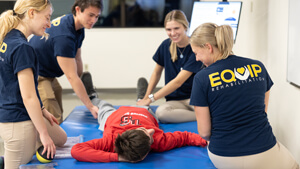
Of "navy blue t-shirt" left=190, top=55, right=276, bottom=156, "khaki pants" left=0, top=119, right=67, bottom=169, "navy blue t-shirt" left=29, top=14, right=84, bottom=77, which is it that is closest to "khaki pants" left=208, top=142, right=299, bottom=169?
"navy blue t-shirt" left=190, top=55, right=276, bottom=156

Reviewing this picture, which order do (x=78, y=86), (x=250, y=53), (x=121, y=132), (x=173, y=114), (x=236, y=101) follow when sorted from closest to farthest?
(x=236, y=101)
(x=121, y=132)
(x=78, y=86)
(x=173, y=114)
(x=250, y=53)

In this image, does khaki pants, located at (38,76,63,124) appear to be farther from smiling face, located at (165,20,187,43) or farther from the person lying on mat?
smiling face, located at (165,20,187,43)

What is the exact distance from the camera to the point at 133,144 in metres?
1.84

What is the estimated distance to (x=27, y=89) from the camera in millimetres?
1736

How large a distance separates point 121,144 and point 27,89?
61cm

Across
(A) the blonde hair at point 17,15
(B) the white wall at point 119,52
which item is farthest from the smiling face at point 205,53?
(B) the white wall at point 119,52

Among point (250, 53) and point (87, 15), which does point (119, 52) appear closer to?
point (250, 53)

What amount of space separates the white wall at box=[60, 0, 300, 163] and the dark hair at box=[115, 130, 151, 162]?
1085mm

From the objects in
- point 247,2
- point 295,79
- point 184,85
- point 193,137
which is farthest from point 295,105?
point 247,2

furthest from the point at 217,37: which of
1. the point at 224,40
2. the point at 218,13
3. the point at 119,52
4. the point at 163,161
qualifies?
the point at 119,52

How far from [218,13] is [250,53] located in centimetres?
55

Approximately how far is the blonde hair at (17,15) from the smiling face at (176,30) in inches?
47.4

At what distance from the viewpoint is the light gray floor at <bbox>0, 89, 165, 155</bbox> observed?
485 cm

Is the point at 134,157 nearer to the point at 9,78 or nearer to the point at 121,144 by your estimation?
the point at 121,144
